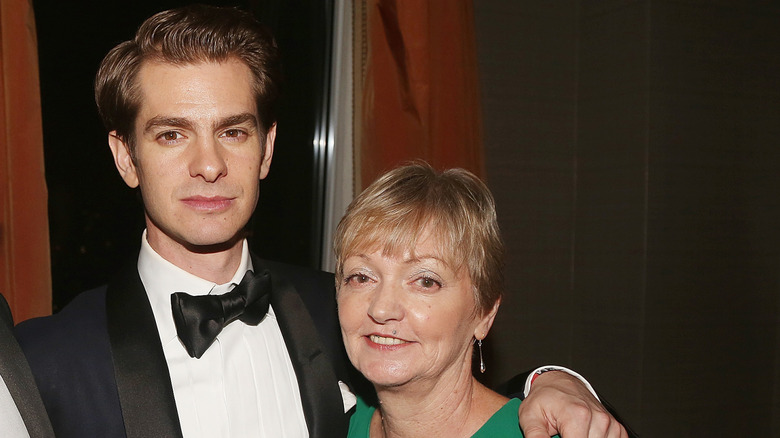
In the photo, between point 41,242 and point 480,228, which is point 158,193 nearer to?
point 480,228

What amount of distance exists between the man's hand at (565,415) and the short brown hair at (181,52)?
902 mm

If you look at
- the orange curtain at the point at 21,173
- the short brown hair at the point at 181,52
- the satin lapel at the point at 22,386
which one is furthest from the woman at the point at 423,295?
the orange curtain at the point at 21,173

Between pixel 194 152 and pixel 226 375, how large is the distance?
0.50 metres

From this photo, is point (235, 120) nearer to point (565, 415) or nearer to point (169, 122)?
point (169, 122)

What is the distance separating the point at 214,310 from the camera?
62.2 inches

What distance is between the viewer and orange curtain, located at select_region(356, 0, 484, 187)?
3.08m

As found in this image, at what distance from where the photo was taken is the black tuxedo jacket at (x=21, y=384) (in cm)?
125

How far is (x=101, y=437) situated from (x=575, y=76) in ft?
10.2

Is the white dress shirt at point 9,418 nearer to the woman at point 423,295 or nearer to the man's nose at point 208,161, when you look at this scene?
the man's nose at point 208,161

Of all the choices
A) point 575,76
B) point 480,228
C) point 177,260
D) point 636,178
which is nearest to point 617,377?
point 636,178

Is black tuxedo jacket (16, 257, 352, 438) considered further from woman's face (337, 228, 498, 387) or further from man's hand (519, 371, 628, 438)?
man's hand (519, 371, 628, 438)

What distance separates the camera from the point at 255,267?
1827mm

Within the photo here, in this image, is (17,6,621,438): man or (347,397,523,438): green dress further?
(347,397,523,438): green dress

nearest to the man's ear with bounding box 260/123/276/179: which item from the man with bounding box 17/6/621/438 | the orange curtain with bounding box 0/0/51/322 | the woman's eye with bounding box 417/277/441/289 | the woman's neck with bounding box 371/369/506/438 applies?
the man with bounding box 17/6/621/438
